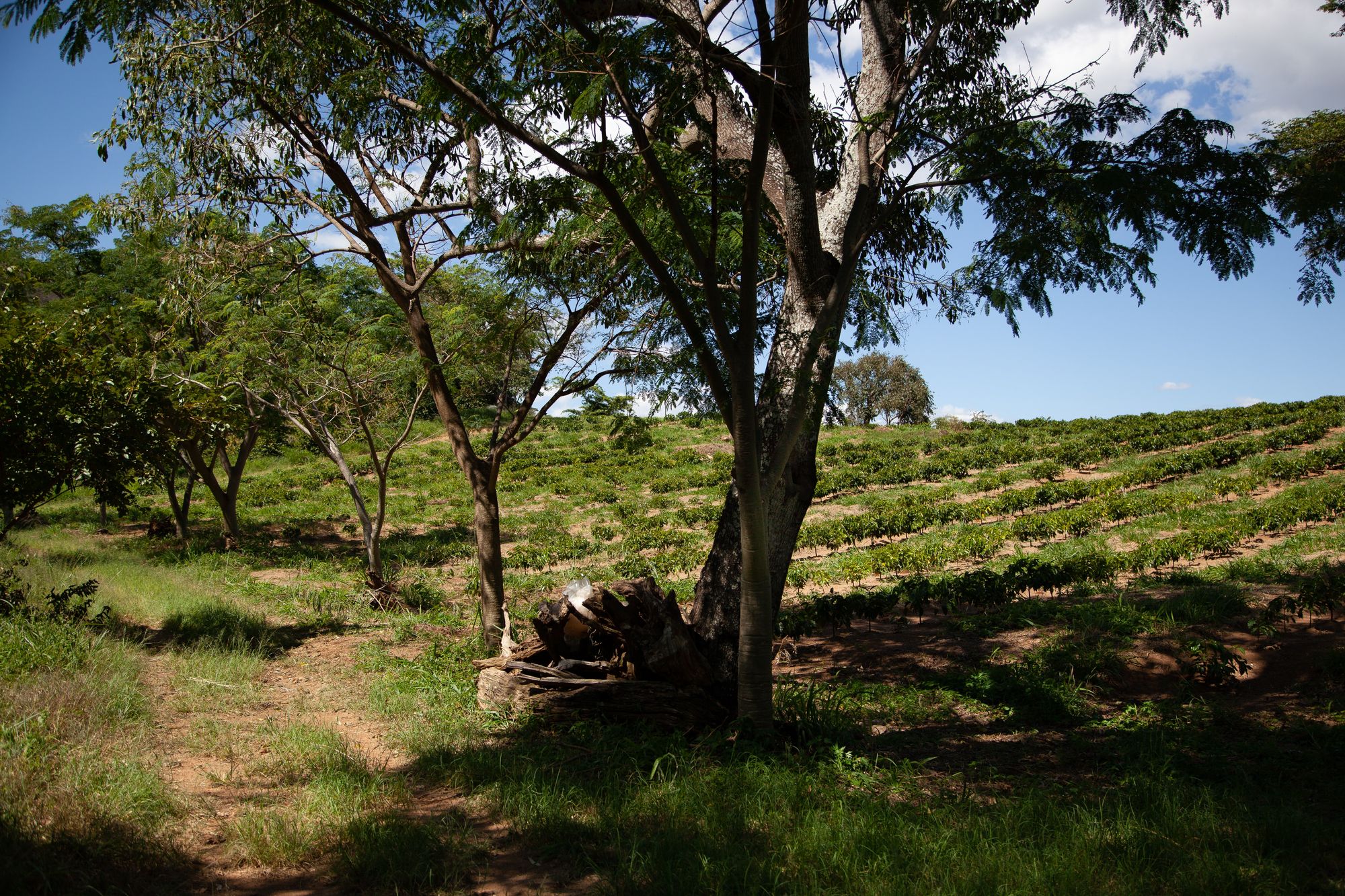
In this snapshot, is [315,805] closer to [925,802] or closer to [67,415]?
[925,802]

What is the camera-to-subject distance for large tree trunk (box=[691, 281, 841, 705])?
270 inches

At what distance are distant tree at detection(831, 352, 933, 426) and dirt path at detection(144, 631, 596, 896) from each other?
164 ft

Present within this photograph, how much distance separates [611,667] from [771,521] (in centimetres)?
181

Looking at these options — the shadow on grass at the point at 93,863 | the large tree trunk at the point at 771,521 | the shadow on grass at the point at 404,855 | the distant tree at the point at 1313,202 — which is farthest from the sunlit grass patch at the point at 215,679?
the distant tree at the point at 1313,202

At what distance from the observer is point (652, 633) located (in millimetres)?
6469

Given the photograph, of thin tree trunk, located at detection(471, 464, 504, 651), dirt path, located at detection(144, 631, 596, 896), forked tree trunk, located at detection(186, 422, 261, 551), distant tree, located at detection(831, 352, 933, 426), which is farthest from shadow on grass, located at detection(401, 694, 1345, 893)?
distant tree, located at detection(831, 352, 933, 426)

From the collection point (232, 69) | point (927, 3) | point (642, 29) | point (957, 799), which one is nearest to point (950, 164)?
point (927, 3)

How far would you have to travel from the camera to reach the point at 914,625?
1000 centimetres

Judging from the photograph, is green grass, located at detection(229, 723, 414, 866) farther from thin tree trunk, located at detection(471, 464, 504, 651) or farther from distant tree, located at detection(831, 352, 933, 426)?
distant tree, located at detection(831, 352, 933, 426)

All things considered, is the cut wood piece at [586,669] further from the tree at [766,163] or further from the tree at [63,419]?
the tree at [63,419]

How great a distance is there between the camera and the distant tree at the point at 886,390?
183 feet

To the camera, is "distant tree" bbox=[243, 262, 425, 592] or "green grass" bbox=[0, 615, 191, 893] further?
"distant tree" bbox=[243, 262, 425, 592]

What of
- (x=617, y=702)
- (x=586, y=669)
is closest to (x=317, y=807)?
(x=617, y=702)

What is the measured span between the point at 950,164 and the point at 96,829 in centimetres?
772
